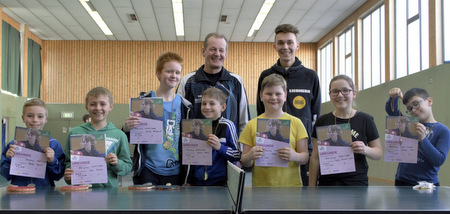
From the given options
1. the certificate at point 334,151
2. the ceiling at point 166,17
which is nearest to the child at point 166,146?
the certificate at point 334,151

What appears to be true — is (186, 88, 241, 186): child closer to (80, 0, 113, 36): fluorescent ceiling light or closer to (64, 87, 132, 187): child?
(64, 87, 132, 187): child

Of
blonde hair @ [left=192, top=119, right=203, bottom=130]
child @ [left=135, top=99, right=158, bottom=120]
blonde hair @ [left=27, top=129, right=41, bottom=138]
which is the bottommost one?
blonde hair @ [left=27, top=129, right=41, bottom=138]

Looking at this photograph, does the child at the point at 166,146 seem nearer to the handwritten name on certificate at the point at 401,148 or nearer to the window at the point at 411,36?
the handwritten name on certificate at the point at 401,148

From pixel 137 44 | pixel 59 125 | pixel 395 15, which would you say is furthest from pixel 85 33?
pixel 395 15

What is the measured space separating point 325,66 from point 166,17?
7466mm

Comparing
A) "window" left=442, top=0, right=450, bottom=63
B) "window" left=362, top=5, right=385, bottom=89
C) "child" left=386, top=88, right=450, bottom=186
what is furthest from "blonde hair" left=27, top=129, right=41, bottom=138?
"window" left=362, top=5, right=385, bottom=89

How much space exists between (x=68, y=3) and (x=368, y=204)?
1362cm

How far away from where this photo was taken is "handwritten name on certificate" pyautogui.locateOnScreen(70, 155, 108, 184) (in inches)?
103

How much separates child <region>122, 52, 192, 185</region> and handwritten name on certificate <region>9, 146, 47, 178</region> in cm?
62

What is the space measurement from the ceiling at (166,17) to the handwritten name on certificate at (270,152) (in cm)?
1110

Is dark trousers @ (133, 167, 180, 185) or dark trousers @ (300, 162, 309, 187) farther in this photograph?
dark trousers @ (300, 162, 309, 187)

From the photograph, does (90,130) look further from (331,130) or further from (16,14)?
(16,14)

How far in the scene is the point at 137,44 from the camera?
19.5 meters

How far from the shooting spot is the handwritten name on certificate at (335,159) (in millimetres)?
2760
